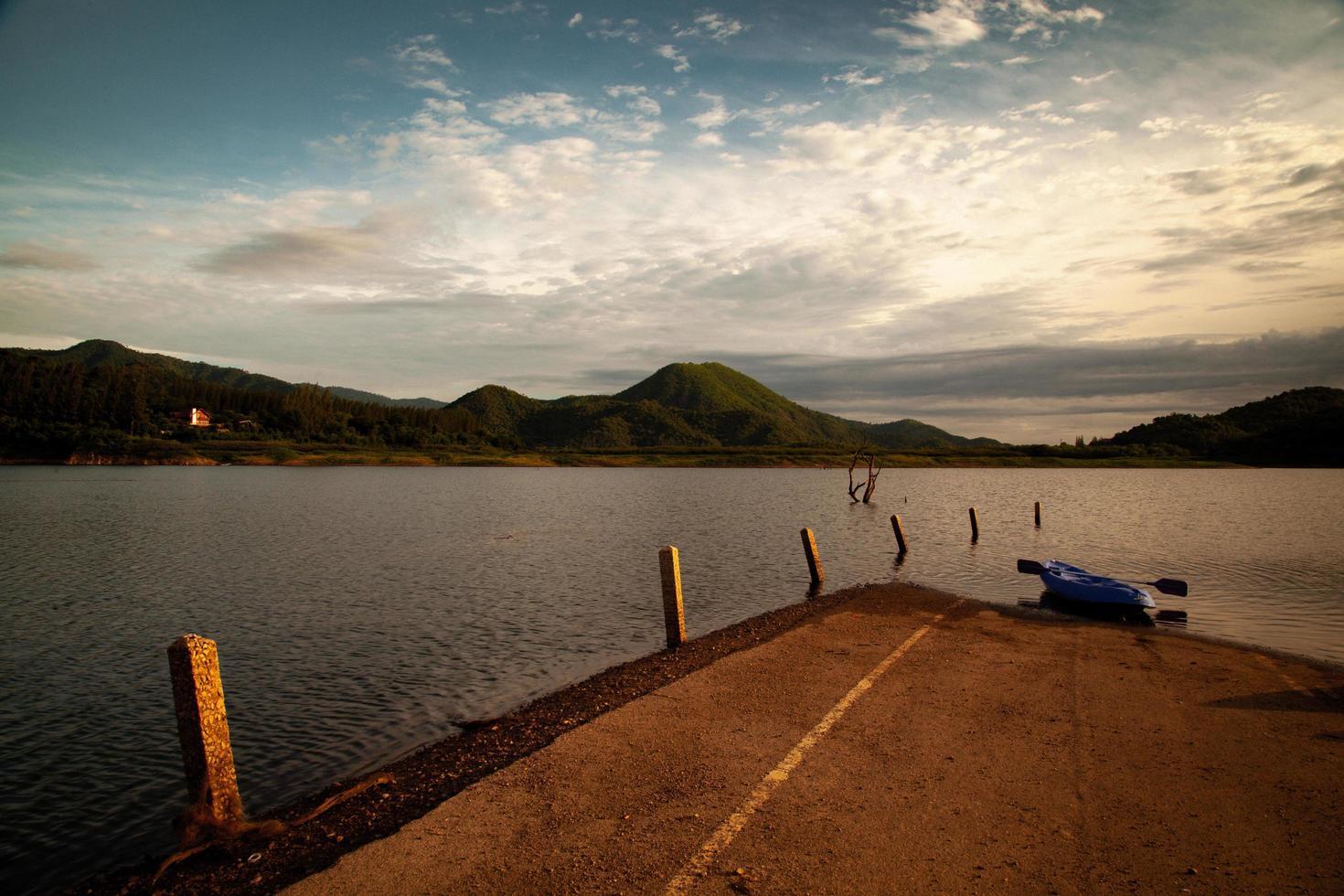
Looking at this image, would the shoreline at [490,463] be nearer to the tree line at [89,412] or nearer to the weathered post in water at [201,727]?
the tree line at [89,412]

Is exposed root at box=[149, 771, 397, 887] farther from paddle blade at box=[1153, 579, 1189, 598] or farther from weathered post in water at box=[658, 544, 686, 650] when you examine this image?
paddle blade at box=[1153, 579, 1189, 598]

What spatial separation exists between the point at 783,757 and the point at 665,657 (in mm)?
6635

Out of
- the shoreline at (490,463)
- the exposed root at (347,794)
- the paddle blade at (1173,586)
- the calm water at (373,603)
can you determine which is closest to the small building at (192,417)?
the shoreline at (490,463)

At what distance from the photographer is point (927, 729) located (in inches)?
388

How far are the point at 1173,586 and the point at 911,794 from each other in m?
18.9

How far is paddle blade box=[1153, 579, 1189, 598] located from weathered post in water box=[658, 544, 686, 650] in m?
15.9

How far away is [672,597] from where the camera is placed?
54.0ft

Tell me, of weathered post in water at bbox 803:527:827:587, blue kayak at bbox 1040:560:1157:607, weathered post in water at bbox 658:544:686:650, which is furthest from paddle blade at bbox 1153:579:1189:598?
weathered post in water at bbox 658:544:686:650

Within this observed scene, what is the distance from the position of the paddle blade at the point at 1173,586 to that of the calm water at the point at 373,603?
1.03m

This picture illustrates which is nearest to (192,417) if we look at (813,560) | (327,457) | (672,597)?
(327,457)

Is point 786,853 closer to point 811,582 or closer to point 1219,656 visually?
point 1219,656

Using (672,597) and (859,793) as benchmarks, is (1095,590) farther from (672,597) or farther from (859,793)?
(859,793)

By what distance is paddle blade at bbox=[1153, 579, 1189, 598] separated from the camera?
21156 millimetres

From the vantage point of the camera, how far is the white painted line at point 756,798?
617cm
